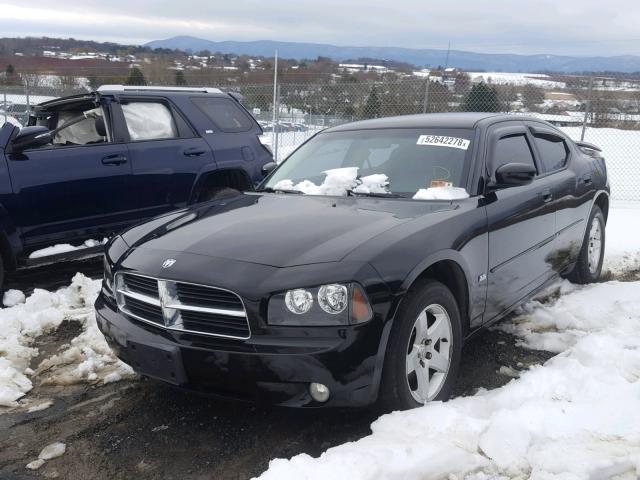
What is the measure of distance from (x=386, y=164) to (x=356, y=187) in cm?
29

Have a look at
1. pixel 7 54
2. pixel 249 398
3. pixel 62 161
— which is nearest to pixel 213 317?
pixel 249 398

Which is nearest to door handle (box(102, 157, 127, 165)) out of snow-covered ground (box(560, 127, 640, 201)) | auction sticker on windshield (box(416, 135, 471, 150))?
auction sticker on windshield (box(416, 135, 471, 150))

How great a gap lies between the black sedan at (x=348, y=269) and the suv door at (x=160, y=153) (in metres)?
2.04

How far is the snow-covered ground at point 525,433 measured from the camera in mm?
2551

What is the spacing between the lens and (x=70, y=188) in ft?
18.3

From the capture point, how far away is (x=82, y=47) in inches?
933

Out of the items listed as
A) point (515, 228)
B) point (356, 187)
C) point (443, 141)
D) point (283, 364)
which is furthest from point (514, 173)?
point (283, 364)

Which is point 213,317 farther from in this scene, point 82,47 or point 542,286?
point 82,47

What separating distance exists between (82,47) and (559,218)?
22.8 m

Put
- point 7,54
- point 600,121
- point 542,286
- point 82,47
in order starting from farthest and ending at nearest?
point 82,47
point 7,54
point 600,121
point 542,286

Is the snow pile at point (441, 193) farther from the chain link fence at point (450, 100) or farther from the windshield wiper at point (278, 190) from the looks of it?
the chain link fence at point (450, 100)

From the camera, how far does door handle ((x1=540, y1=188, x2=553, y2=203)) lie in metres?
4.56

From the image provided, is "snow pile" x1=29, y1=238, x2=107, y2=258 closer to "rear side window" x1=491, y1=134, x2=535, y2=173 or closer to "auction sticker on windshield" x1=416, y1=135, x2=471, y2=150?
"auction sticker on windshield" x1=416, y1=135, x2=471, y2=150

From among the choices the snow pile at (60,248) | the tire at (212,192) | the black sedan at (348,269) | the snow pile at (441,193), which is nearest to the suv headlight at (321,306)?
the black sedan at (348,269)
